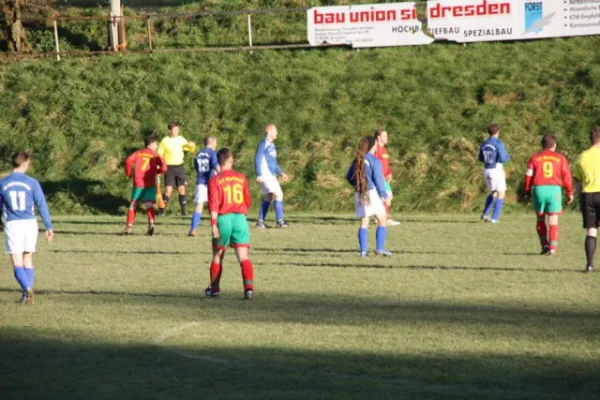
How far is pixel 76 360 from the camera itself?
10.2 metres

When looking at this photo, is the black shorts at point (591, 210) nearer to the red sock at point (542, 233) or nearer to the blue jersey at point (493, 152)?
the red sock at point (542, 233)

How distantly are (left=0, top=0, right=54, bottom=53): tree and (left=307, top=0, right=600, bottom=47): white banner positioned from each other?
9728 millimetres

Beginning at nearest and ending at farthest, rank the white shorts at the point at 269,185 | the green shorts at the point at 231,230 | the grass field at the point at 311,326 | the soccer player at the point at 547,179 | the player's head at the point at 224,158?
the grass field at the point at 311,326 → the player's head at the point at 224,158 → the green shorts at the point at 231,230 → the soccer player at the point at 547,179 → the white shorts at the point at 269,185

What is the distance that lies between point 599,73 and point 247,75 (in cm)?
1029

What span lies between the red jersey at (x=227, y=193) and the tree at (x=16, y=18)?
25.0 metres

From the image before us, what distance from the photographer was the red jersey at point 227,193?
524 inches

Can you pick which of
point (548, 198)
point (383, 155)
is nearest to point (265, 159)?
point (383, 155)

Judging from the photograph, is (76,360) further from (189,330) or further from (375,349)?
(375,349)

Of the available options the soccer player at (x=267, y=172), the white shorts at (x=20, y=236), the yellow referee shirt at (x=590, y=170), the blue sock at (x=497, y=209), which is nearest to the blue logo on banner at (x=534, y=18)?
the blue sock at (x=497, y=209)

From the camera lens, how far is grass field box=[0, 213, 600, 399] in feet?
29.8

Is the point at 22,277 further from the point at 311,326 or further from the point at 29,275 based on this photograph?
the point at 311,326

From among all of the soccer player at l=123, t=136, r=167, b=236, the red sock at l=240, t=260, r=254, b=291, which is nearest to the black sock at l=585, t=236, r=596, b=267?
the red sock at l=240, t=260, r=254, b=291

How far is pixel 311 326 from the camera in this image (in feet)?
38.3

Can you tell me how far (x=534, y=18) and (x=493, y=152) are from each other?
9843 millimetres
